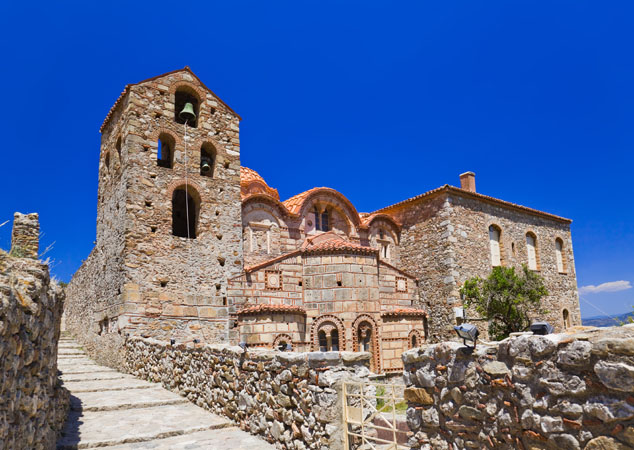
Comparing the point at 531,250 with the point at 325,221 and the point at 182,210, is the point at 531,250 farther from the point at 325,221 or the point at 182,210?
the point at 182,210

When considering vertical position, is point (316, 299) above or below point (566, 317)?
above

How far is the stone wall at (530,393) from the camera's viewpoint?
10.2 ft

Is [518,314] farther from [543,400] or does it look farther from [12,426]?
[12,426]

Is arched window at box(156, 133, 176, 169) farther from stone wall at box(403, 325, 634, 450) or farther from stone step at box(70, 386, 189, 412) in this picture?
stone wall at box(403, 325, 634, 450)

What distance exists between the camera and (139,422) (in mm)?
7375

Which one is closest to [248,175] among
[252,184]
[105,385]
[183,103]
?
[252,184]

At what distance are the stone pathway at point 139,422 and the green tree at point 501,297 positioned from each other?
1206 cm

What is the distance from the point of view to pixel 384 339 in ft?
50.2

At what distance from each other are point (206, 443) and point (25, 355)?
136 inches

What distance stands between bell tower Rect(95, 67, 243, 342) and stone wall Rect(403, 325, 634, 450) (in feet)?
32.5

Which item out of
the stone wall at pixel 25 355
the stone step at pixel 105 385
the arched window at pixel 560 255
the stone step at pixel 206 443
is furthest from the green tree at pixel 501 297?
the stone wall at pixel 25 355

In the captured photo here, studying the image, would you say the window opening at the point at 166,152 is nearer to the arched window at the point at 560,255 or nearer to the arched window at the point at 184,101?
the arched window at the point at 184,101

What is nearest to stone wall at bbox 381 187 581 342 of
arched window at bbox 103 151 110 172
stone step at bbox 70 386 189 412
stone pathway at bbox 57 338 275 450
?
stone step at bbox 70 386 189 412

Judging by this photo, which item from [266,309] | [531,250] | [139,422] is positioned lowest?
[139,422]
